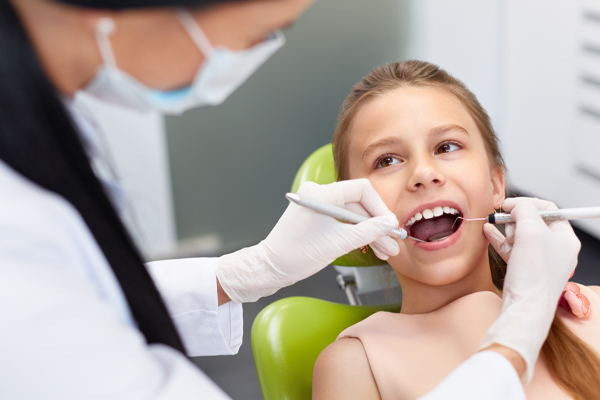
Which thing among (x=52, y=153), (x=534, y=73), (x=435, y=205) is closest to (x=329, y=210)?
(x=435, y=205)

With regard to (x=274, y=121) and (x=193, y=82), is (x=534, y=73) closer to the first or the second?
(x=274, y=121)

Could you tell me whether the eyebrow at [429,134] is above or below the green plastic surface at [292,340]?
above

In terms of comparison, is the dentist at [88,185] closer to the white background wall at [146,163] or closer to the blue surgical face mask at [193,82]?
the blue surgical face mask at [193,82]

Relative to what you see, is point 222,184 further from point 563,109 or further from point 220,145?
point 563,109

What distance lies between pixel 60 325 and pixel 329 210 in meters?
0.54

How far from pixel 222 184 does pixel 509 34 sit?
1.71 meters

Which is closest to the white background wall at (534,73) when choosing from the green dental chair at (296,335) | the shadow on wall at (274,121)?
the shadow on wall at (274,121)

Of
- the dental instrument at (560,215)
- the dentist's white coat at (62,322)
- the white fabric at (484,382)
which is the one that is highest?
the dentist's white coat at (62,322)

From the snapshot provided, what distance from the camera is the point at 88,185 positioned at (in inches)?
25.1

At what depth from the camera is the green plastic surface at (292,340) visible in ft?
3.70

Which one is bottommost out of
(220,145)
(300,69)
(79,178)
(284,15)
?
(220,145)

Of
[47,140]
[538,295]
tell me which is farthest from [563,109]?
[47,140]

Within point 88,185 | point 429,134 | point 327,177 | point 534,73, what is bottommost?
point 534,73

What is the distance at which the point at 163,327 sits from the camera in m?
0.73
